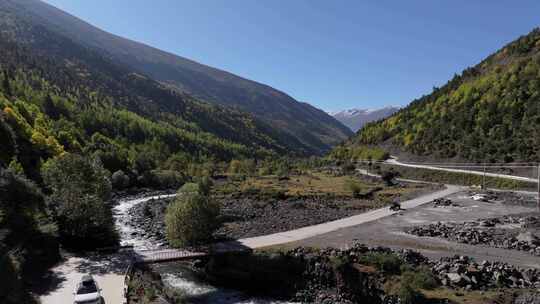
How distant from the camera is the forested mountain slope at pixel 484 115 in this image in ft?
311

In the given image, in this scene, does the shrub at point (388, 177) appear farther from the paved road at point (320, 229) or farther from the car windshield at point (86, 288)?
the car windshield at point (86, 288)

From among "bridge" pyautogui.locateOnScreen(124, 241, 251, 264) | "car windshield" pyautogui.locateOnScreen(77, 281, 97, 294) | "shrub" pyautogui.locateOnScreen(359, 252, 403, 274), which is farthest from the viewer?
"bridge" pyautogui.locateOnScreen(124, 241, 251, 264)

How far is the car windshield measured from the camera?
2561cm

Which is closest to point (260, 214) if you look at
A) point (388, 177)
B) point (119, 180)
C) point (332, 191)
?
point (332, 191)

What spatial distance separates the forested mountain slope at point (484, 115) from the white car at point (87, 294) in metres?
88.1

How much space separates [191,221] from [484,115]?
325 ft

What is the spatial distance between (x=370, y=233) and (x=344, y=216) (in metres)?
13.3

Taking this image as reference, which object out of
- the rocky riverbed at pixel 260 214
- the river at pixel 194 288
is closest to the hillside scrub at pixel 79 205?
the river at pixel 194 288

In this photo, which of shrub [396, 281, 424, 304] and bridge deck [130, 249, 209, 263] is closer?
shrub [396, 281, 424, 304]

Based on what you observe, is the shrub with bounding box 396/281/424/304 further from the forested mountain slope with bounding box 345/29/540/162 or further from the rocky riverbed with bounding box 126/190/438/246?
the forested mountain slope with bounding box 345/29/540/162

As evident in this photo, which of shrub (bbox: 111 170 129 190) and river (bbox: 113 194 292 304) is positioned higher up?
river (bbox: 113 194 292 304)

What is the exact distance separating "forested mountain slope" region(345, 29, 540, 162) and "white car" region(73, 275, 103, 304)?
289 ft

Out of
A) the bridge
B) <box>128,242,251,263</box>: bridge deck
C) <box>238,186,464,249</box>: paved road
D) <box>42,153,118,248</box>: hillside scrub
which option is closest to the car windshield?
the bridge

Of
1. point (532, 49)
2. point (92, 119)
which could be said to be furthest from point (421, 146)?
point (92, 119)
